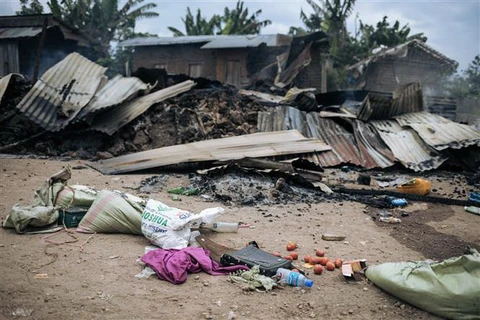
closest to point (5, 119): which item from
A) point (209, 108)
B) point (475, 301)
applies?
point (209, 108)

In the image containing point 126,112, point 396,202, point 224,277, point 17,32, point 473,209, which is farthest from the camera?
point 17,32

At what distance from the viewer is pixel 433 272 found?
2838 millimetres

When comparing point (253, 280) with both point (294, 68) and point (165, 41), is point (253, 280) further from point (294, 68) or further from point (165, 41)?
point (165, 41)

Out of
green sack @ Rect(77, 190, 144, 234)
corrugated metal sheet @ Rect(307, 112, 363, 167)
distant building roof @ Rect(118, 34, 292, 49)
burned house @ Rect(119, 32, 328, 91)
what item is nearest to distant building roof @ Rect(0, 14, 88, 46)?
distant building roof @ Rect(118, 34, 292, 49)

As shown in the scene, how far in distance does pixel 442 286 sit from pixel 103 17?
23709 mm

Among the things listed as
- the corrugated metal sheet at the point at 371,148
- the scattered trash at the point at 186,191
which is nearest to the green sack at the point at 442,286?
the scattered trash at the point at 186,191

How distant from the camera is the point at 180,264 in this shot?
126 inches

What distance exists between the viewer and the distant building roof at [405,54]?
680 inches

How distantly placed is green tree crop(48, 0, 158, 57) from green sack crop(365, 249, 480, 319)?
2106 cm

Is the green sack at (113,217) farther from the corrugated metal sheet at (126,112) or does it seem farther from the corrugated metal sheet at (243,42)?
the corrugated metal sheet at (243,42)

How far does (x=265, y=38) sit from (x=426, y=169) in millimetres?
11040

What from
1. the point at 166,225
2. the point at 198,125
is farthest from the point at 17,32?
the point at 166,225

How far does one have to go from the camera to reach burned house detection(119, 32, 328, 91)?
53.8ft

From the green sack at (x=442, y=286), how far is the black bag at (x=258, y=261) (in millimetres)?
856
